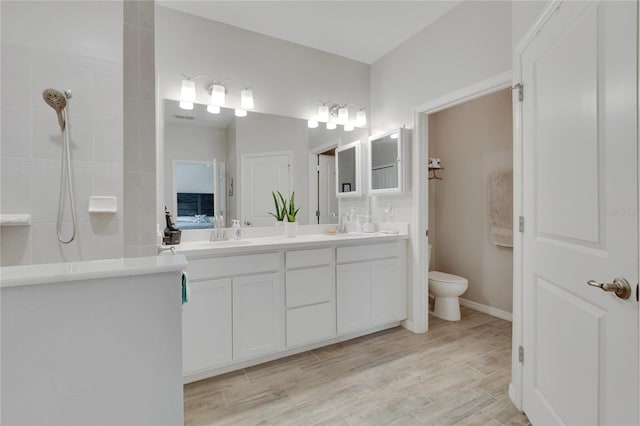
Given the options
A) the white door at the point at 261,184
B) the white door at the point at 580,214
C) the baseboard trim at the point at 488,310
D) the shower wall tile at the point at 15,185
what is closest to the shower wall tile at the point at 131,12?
the shower wall tile at the point at 15,185

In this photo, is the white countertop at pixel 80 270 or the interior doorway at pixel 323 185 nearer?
the white countertop at pixel 80 270

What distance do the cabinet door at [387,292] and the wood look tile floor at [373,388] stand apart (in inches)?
9.0

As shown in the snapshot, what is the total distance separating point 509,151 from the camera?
2943 millimetres

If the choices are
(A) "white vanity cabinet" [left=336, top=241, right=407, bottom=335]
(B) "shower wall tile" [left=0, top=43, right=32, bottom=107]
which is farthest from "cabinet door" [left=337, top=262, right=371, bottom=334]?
(B) "shower wall tile" [left=0, top=43, right=32, bottom=107]

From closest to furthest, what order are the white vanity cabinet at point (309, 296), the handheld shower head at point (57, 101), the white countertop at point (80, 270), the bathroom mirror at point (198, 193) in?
the white countertop at point (80, 270) → the handheld shower head at point (57, 101) → the white vanity cabinet at point (309, 296) → the bathroom mirror at point (198, 193)

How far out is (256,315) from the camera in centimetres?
209

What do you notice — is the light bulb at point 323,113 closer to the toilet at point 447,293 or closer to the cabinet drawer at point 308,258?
the cabinet drawer at point 308,258

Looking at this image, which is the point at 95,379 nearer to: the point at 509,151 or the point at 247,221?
the point at 247,221

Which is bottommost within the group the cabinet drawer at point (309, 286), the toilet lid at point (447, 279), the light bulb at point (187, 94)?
the toilet lid at point (447, 279)

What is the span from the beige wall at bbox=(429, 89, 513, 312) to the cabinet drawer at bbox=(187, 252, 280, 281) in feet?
7.80

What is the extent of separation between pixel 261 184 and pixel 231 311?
3.78 feet

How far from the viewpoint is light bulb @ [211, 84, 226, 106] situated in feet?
7.88

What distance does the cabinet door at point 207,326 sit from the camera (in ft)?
6.15

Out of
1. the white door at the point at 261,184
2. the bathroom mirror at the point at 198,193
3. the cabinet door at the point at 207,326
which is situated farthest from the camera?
the white door at the point at 261,184
